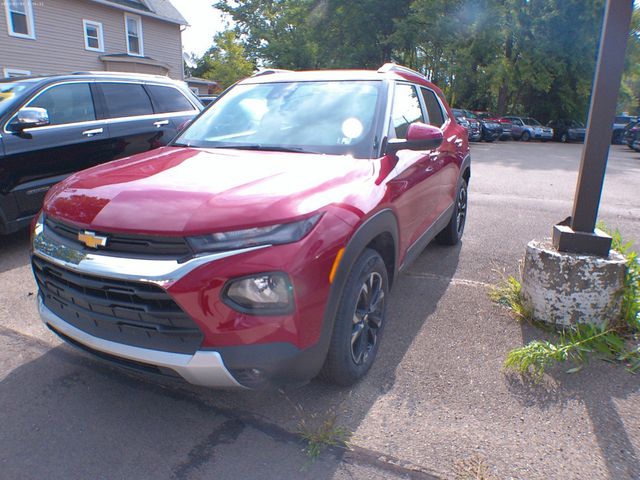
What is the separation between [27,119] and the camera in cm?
443

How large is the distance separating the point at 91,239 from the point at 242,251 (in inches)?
29.4

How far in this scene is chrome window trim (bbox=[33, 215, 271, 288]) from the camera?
79.0 inches

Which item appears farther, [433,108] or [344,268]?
[433,108]

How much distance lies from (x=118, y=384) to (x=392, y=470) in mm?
1592

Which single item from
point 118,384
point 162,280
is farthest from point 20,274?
point 162,280

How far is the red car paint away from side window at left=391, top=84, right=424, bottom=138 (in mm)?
→ 421

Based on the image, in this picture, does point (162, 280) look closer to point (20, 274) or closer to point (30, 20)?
point (20, 274)

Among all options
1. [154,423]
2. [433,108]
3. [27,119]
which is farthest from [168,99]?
[154,423]

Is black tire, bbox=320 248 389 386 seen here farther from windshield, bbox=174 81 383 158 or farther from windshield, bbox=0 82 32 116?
windshield, bbox=0 82 32 116

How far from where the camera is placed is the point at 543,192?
29.3 feet

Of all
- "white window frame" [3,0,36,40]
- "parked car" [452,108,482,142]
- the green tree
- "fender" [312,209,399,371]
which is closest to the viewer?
"fender" [312,209,399,371]

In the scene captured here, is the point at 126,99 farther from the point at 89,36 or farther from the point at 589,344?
the point at 89,36

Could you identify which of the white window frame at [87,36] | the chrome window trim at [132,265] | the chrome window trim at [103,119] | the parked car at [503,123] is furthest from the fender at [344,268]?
the parked car at [503,123]

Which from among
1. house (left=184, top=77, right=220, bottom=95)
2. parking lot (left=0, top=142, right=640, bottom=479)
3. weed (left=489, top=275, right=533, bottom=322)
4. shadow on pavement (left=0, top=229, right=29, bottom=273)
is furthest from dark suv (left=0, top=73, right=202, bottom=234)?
house (left=184, top=77, right=220, bottom=95)
